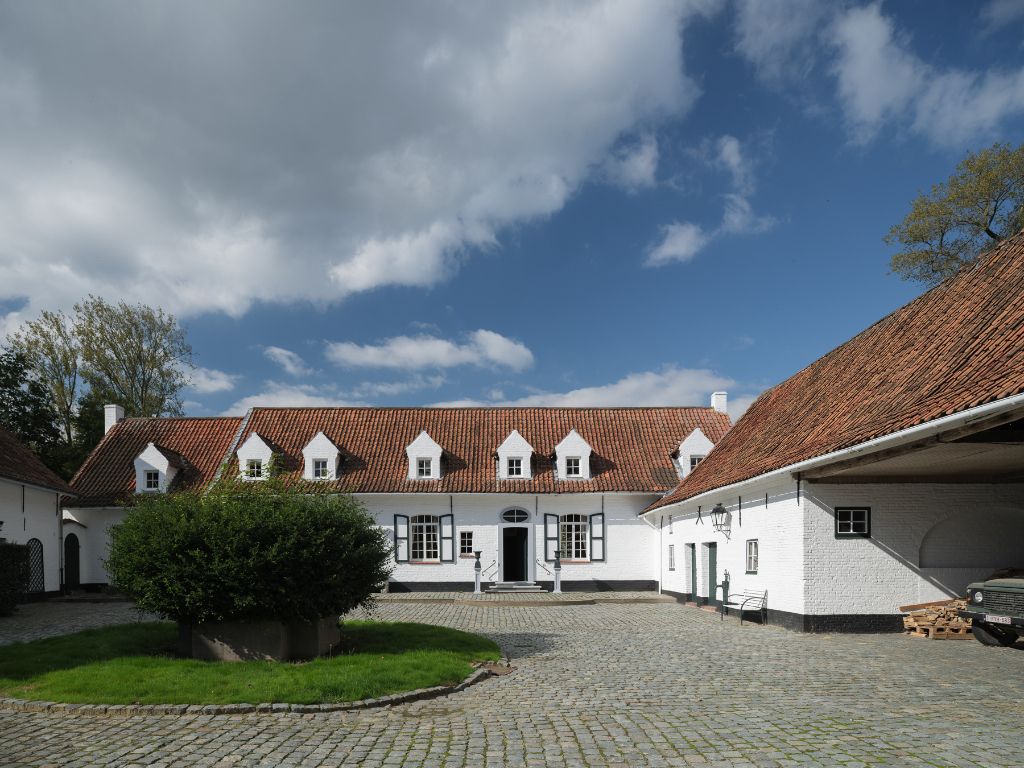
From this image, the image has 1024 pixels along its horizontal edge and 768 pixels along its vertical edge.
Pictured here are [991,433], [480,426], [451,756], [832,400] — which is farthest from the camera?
[480,426]

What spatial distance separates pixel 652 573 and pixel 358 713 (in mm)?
19495

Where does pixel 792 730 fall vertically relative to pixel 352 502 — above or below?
below

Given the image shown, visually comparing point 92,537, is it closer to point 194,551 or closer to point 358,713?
point 194,551

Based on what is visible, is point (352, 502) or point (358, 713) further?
point (352, 502)

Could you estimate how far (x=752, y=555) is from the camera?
1666 centimetres

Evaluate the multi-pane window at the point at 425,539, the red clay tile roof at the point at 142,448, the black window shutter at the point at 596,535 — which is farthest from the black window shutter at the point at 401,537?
the red clay tile roof at the point at 142,448

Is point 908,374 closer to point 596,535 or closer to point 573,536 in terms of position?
point 596,535

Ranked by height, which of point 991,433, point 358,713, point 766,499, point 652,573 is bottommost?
point 652,573

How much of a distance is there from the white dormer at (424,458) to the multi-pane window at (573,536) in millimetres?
4449

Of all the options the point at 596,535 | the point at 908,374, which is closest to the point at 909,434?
the point at 908,374

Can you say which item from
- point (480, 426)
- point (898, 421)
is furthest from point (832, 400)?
point (480, 426)

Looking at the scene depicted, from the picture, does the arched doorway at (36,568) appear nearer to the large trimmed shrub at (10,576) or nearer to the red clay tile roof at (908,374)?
the large trimmed shrub at (10,576)

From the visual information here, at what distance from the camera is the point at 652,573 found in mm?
26297

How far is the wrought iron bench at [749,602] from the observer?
15.6m
